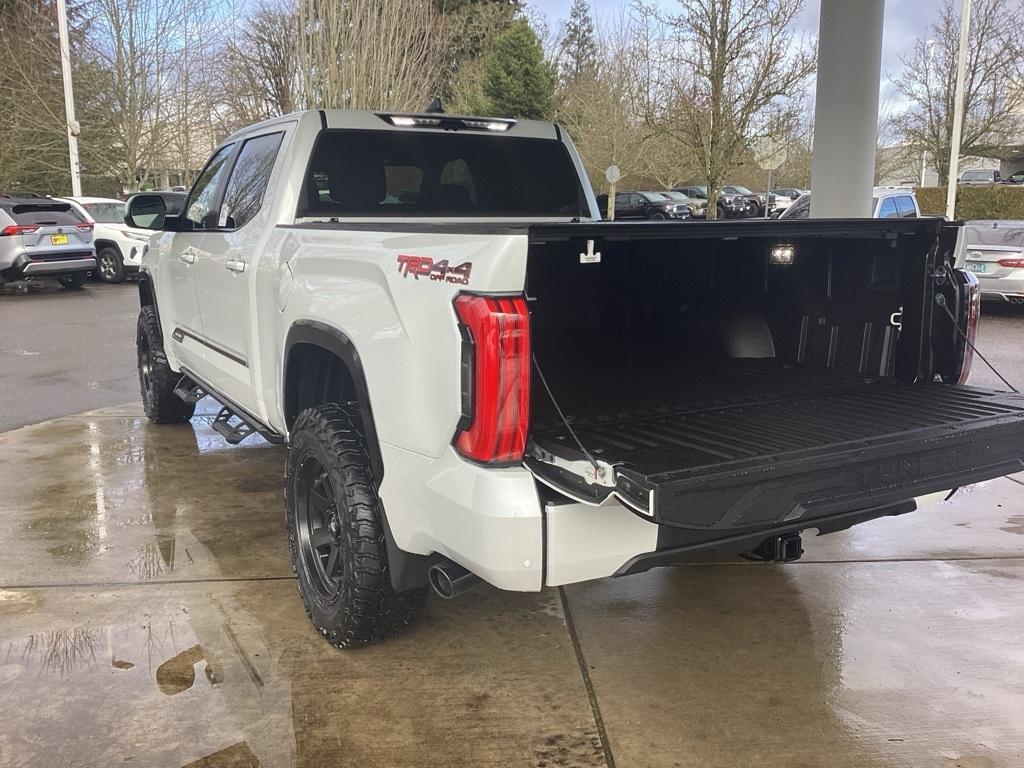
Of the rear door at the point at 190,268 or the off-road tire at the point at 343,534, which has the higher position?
the rear door at the point at 190,268

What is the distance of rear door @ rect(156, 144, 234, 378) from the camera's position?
5.47m

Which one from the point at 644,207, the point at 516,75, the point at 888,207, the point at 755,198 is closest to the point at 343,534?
the point at 888,207

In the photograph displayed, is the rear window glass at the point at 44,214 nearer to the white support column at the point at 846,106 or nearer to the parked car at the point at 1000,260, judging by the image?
the white support column at the point at 846,106

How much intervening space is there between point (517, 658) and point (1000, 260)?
12363mm

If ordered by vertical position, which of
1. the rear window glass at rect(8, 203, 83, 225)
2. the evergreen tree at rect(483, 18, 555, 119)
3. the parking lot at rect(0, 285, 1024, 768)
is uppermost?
the evergreen tree at rect(483, 18, 555, 119)

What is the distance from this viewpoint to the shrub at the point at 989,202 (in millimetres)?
25828

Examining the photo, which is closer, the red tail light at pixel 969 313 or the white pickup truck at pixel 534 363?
the white pickup truck at pixel 534 363

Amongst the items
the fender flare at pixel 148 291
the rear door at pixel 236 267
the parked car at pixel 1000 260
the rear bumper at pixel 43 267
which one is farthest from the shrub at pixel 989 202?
the rear door at pixel 236 267

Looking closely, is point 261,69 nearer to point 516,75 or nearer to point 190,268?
point 516,75

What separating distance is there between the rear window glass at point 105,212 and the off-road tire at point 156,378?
Result: 12.2 meters

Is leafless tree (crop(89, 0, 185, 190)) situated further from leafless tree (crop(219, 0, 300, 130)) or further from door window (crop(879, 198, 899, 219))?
door window (crop(879, 198, 899, 219))

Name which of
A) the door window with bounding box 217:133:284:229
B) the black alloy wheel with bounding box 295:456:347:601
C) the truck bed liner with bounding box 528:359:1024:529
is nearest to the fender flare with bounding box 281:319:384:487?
the black alloy wheel with bounding box 295:456:347:601

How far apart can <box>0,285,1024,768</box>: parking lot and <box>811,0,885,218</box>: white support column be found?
490 cm

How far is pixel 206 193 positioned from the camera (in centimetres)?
577
